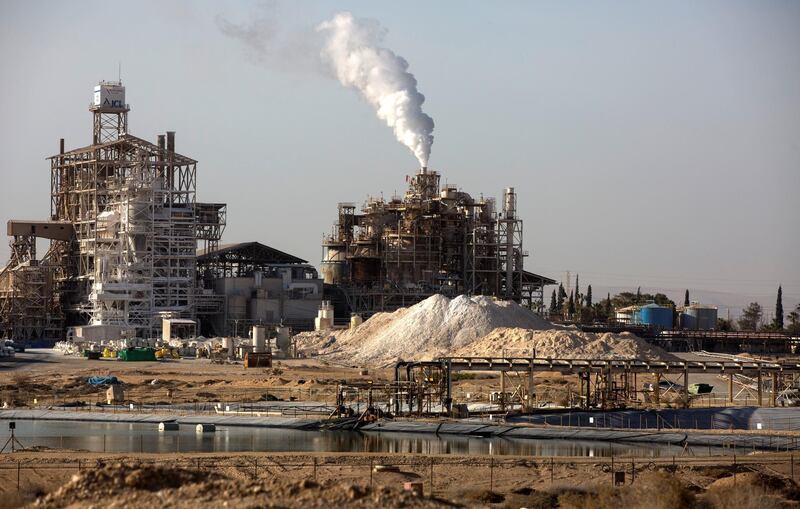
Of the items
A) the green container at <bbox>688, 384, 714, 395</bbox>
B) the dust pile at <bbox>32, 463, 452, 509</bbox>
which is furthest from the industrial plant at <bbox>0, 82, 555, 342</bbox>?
the dust pile at <bbox>32, 463, 452, 509</bbox>

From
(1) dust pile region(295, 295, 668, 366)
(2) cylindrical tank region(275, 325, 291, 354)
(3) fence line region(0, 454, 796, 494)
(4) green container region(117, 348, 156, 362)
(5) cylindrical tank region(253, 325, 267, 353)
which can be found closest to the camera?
(3) fence line region(0, 454, 796, 494)

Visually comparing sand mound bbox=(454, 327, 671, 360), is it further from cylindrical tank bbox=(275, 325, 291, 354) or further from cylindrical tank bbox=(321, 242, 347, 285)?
cylindrical tank bbox=(321, 242, 347, 285)

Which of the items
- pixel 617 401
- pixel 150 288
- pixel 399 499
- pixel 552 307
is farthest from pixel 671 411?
pixel 552 307

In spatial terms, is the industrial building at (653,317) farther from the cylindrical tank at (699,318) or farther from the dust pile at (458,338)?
the dust pile at (458,338)

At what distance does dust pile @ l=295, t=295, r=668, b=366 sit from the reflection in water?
94.4ft

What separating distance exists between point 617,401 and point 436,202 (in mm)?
52796

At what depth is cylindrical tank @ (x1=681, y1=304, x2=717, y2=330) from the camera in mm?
125312

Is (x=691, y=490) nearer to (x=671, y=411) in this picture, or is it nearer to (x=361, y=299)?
(x=671, y=411)

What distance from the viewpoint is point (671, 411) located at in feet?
163

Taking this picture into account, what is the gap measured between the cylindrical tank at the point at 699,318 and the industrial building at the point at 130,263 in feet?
120

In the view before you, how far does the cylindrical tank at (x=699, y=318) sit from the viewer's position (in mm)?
125312

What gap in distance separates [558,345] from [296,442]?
33.3 metres

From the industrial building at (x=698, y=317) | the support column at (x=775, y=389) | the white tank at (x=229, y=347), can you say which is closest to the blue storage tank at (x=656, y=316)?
the industrial building at (x=698, y=317)

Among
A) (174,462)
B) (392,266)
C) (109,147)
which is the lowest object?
(174,462)
